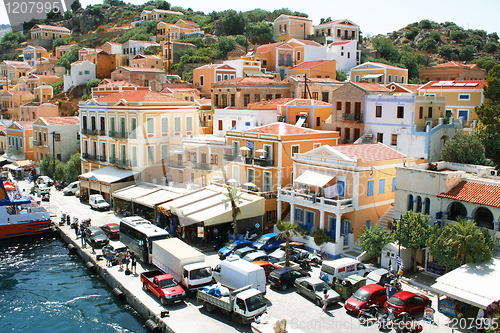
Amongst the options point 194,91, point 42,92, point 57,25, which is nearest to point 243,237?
point 194,91

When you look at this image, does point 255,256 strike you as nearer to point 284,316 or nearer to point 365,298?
point 284,316

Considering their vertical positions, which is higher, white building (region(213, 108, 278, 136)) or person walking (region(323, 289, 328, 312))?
white building (region(213, 108, 278, 136))

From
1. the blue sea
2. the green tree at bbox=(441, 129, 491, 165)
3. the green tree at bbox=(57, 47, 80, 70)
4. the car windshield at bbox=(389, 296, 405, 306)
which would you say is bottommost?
the blue sea

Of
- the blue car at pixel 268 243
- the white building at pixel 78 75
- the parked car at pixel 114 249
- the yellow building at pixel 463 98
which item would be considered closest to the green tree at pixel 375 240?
the blue car at pixel 268 243

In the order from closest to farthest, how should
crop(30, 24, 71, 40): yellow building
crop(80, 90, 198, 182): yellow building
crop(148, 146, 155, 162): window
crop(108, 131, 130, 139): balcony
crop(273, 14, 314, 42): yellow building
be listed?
crop(80, 90, 198, 182): yellow building
crop(108, 131, 130, 139): balcony
crop(148, 146, 155, 162): window
crop(273, 14, 314, 42): yellow building
crop(30, 24, 71, 40): yellow building

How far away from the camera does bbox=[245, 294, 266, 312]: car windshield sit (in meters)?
19.1

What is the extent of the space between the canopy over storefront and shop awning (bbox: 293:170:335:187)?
3456 millimetres

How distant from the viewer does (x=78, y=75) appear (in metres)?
81.8

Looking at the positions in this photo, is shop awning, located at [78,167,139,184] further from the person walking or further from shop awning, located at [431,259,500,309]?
shop awning, located at [431,259,500,309]

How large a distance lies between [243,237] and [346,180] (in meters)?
7.63

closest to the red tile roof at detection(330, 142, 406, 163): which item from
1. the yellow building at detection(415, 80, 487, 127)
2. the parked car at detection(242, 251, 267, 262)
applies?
the parked car at detection(242, 251, 267, 262)

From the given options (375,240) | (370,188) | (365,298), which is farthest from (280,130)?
(365,298)

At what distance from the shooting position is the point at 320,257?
26938mm

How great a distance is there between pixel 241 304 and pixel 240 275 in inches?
83.6
